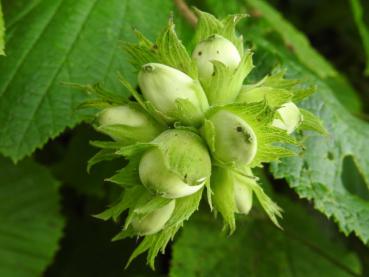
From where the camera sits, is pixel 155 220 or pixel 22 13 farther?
pixel 22 13

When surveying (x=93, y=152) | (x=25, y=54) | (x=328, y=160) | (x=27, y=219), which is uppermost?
(x=328, y=160)

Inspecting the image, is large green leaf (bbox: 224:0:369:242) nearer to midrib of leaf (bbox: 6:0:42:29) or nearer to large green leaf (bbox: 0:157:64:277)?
midrib of leaf (bbox: 6:0:42:29)

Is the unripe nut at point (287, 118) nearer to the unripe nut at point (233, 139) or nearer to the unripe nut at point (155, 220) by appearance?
the unripe nut at point (233, 139)

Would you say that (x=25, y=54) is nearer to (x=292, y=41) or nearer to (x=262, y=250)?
(x=292, y=41)

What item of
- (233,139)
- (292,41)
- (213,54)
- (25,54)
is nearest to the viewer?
(233,139)

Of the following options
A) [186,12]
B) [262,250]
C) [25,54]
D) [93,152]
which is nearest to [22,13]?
[25,54]

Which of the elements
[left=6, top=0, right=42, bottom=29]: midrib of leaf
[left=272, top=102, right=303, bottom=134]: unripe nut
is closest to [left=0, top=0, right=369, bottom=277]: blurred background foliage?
[left=6, top=0, right=42, bottom=29]: midrib of leaf

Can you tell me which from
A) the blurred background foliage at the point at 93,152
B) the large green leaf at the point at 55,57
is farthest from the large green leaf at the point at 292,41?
the large green leaf at the point at 55,57
